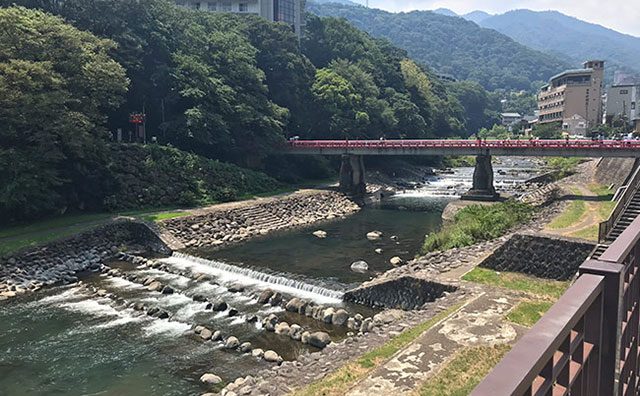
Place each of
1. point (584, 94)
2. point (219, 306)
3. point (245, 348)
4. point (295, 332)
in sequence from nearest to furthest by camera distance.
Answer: point (245, 348) < point (295, 332) < point (219, 306) < point (584, 94)

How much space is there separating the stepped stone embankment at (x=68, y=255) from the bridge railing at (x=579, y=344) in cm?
3090

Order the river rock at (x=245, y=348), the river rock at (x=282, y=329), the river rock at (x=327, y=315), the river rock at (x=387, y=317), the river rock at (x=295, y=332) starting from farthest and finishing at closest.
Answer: the river rock at (x=327, y=315), the river rock at (x=282, y=329), the river rock at (x=295, y=332), the river rock at (x=387, y=317), the river rock at (x=245, y=348)

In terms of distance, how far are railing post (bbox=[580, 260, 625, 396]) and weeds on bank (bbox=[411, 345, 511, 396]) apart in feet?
30.9

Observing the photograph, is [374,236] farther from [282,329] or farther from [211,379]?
[211,379]

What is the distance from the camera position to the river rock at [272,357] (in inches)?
755

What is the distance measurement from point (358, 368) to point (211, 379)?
615 centimetres

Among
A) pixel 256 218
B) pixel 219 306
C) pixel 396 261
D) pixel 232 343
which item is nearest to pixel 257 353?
pixel 232 343

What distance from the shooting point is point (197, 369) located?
18734mm

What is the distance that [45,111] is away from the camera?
3525cm

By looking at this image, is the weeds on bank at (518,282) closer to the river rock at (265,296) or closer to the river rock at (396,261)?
the river rock at (396,261)

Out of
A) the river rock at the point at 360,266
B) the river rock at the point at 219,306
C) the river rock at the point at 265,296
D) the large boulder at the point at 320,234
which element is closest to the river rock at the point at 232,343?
the river rock at the point at 219,306

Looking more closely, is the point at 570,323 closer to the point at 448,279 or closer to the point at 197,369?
the point at 197,369

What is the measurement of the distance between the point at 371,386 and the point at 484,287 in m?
10.1

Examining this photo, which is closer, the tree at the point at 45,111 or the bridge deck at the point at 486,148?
the tree at the point at 45,111
